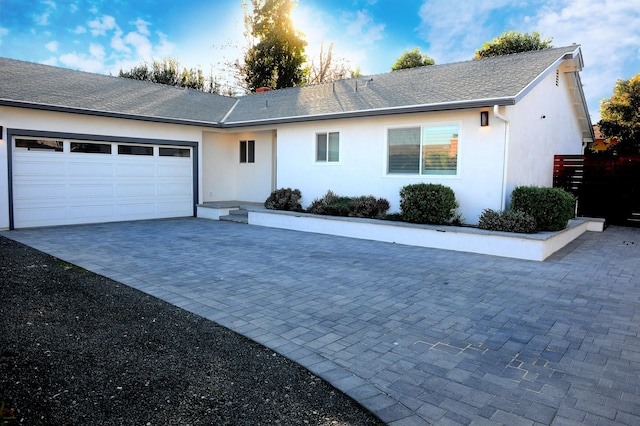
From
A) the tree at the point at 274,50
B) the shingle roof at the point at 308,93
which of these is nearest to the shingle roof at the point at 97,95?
the shingle roof at the point at 308,93

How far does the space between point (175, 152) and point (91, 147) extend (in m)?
2.73

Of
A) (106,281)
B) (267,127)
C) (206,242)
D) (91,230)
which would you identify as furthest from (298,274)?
(267,127)

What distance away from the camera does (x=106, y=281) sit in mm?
6199

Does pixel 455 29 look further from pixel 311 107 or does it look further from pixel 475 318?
pixel 475 318

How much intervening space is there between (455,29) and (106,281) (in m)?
26.3

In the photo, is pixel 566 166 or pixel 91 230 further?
pixel 566 166

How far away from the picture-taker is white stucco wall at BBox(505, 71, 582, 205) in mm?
10234

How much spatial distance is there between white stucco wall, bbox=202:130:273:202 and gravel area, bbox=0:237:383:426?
1126cm

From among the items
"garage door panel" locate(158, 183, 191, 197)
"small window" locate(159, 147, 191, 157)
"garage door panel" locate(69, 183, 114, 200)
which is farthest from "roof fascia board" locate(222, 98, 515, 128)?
"garage door panel" locate(69, 183, 114, 200)

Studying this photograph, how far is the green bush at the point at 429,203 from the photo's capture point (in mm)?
9625

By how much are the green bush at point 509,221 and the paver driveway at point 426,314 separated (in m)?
0.80

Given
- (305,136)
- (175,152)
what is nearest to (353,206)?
(305,136)

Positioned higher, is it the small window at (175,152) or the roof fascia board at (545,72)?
the roof fascia board at (545,72)

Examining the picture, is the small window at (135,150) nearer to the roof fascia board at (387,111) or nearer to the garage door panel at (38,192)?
the garage door panel at (38,192)
